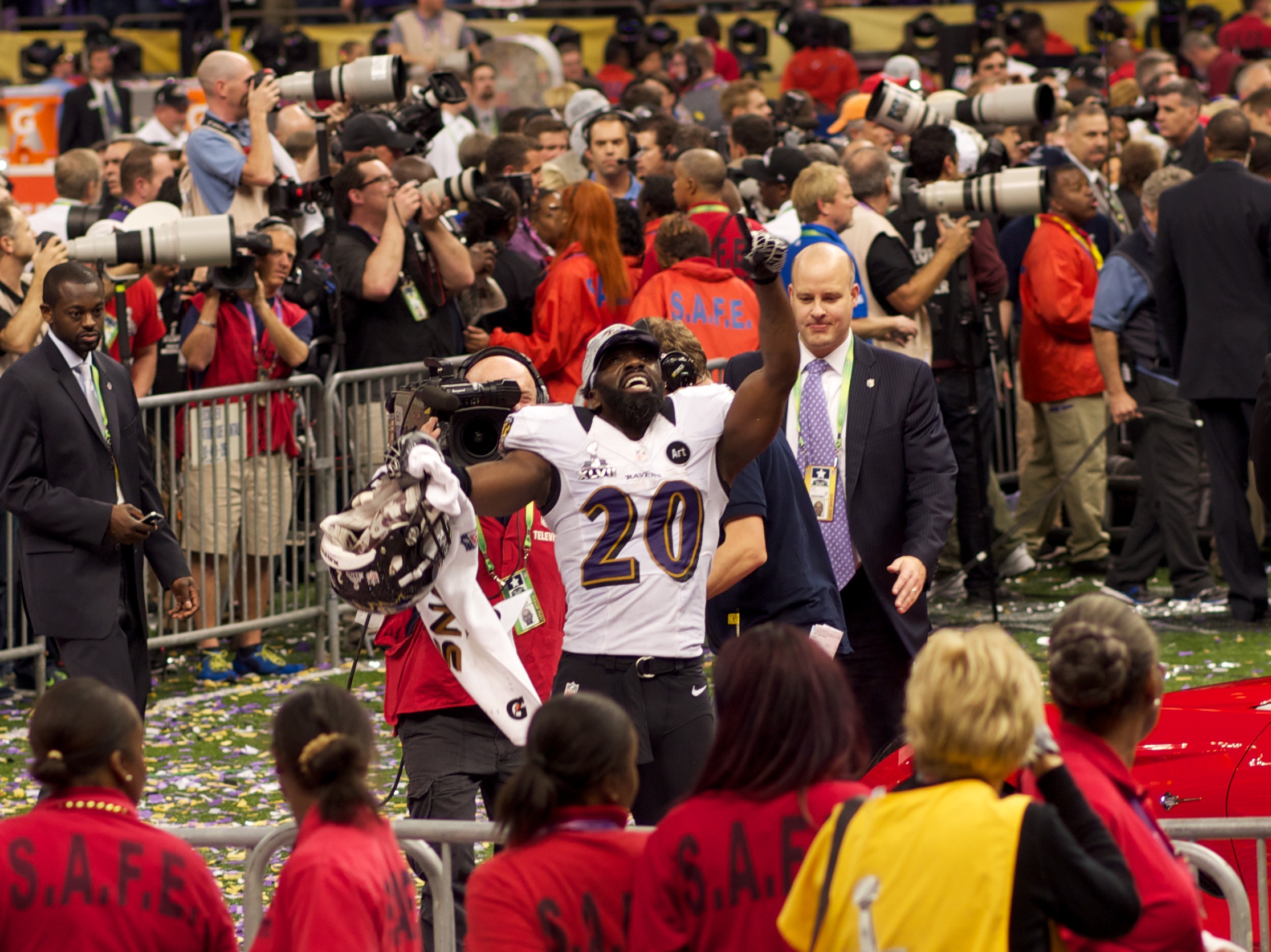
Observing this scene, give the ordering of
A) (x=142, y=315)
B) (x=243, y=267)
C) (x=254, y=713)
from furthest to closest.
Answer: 1. (x=142, y=315)
2. (x=254, y=713)
3. (x=243, y=267)

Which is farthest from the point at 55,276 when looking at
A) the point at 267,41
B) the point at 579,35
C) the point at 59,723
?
the point at 579,35

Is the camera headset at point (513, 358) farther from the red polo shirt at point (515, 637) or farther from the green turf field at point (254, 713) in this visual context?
the green turf field at point (254, 713)

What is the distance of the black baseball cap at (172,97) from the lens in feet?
51.5

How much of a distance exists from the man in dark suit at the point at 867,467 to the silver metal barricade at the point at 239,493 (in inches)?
137

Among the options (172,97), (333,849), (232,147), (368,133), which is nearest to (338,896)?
(333,849)

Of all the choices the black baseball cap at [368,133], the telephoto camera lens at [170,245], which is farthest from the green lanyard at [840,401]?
the black baseball cap at [368,133]

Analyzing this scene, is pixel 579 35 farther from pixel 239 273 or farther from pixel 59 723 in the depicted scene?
pixel 59 723

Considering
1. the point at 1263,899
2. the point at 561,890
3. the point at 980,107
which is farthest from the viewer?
the point at 980,107

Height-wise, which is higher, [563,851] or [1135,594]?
[563,851]

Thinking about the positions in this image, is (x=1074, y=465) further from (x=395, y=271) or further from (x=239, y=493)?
(x=239, y=493)

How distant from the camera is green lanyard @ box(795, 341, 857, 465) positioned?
6102mm

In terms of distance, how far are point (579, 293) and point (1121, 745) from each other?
625cm

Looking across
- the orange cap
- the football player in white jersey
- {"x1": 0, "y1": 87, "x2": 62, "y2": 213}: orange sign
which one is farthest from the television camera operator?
{"x1": 0, "y1": 87, "x2": 62, "y2": 213}: orange sign

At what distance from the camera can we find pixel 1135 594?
10008mm
